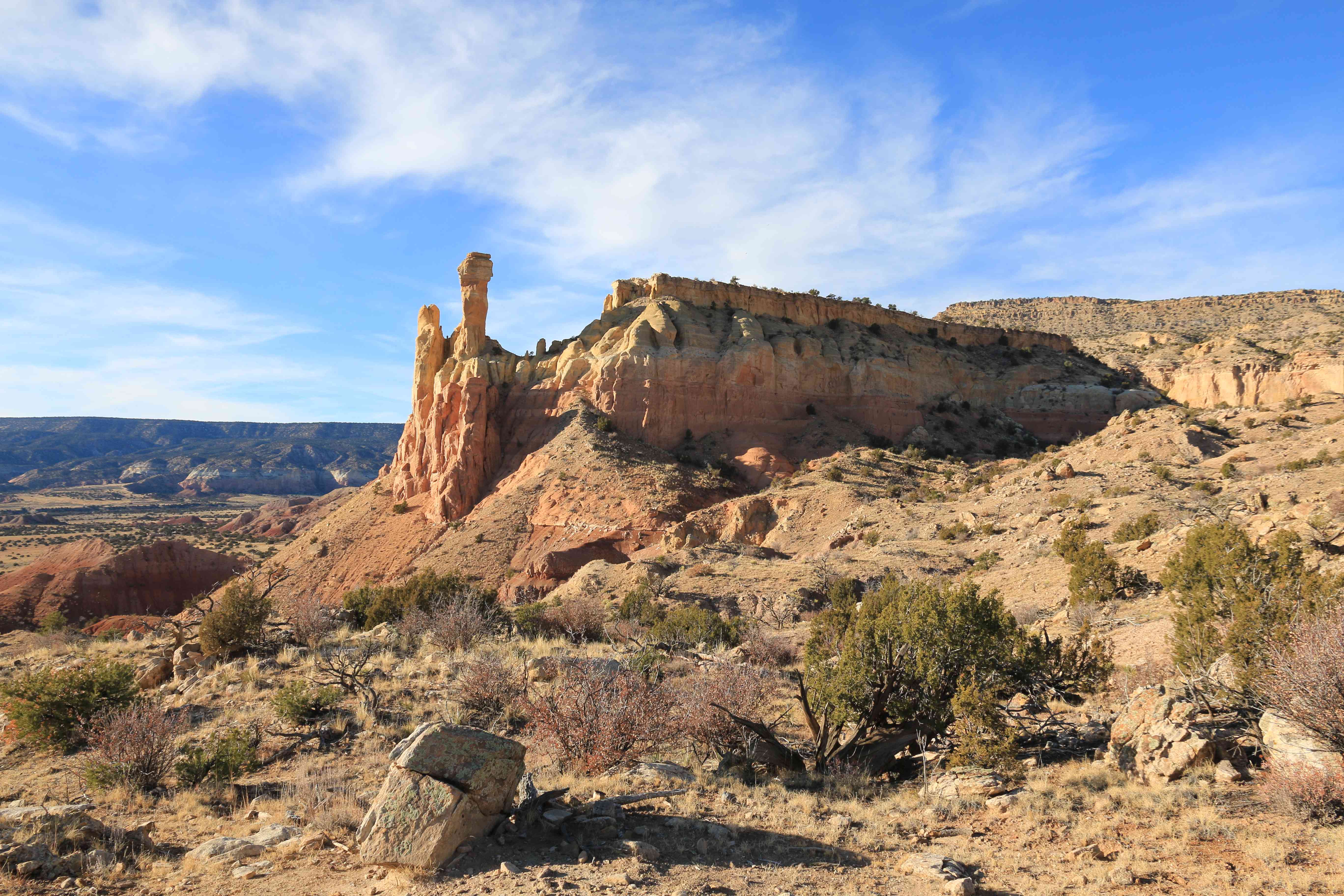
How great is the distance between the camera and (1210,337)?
66.0 m

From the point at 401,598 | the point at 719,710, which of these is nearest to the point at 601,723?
the point at 719,710

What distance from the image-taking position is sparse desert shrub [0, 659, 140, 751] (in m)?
10.5

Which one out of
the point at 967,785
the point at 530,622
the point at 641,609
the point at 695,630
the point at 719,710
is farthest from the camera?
the point at 641,609

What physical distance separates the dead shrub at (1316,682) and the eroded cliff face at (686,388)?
3136cm

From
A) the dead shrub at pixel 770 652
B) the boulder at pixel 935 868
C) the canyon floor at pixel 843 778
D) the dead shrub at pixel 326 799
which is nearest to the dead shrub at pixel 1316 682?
the canyon floor at pixel 843 778

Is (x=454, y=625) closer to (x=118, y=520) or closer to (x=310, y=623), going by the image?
(x=310, y=623)

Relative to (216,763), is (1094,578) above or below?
above

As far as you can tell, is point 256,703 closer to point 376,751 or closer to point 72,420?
point 376,751

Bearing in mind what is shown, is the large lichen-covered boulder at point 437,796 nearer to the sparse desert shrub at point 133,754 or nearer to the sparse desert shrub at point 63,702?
the sparse desert shrub at point 133,754

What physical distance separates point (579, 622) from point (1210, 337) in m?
71.0

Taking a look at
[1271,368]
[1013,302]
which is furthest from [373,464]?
[1271,368]

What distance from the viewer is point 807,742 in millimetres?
10508

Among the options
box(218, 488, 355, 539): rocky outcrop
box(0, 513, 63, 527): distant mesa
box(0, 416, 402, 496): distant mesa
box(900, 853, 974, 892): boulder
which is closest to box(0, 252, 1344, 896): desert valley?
box(900, 853, 974, 892): boulder

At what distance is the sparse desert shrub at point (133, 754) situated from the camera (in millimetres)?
8586
